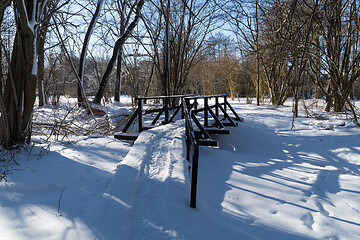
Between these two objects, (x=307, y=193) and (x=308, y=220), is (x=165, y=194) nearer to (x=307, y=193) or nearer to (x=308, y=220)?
(x=308, y=220)

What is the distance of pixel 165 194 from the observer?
2.67 m

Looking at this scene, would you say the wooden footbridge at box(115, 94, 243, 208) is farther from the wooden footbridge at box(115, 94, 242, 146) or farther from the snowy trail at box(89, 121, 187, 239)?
the snowy trail at box(89, 121, 187, 239)

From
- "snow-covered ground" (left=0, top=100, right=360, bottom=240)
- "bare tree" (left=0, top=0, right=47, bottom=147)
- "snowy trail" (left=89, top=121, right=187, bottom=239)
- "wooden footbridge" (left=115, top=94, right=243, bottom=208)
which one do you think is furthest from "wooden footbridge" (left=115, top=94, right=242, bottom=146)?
"bare tree" (left=0, top=0, right=47, bottom=147)

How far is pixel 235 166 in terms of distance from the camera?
4574 mm

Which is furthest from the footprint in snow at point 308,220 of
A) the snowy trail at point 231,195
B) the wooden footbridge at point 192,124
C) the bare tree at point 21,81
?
the bare tree at point 21,81

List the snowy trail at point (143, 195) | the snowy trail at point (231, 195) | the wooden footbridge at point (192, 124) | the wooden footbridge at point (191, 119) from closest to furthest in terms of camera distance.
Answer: the snowy trail at point (143, 195) → the snowy trail at point (231, 195) → the wooden footbridge at point (192, 124) → the wooden footbridge at point (191, 119)

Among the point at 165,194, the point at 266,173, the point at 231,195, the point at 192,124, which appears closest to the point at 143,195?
the point at 165,194

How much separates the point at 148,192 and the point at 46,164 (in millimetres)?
1653

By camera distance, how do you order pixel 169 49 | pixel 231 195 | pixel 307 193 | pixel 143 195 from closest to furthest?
pixel 143 195 → pixel 231 195 → pixel 307 193 → pixel 169 49

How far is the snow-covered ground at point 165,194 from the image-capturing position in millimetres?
2117

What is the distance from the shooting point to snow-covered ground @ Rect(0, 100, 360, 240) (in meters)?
2.12

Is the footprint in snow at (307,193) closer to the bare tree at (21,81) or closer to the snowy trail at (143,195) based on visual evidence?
the snowy trail at (143,195)

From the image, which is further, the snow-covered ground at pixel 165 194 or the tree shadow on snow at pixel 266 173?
the tree shadow on snow at pixel 266 173

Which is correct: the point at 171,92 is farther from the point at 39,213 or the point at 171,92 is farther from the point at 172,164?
the point at 39,213
